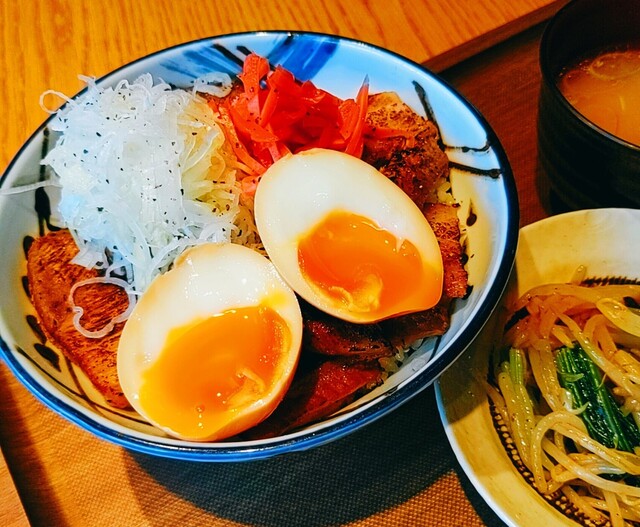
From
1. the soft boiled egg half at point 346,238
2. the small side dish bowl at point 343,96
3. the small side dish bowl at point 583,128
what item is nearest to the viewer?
the small side dish bowl at point 343,96

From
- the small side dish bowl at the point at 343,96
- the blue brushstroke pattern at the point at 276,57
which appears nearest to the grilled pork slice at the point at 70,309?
the small side dish bowl at the point at 343,96

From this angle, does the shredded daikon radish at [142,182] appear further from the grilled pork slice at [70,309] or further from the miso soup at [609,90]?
the miso soup at [609,90]

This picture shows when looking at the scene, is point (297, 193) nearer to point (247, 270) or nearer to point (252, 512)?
point (247, 270)

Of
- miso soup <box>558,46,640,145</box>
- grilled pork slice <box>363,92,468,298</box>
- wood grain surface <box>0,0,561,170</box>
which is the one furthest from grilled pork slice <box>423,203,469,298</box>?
wood grain surface <box>0,0,561,170</box>

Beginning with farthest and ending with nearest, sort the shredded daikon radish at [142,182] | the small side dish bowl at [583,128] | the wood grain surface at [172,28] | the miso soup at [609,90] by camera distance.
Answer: the wood grain surface at [172,28] → the miso soup at [609,90] → the small side dish bowl at [583,128] → the shredded daikon radish at [142,182]

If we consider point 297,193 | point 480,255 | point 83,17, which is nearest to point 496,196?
point 480,255
